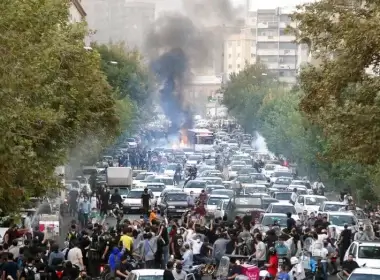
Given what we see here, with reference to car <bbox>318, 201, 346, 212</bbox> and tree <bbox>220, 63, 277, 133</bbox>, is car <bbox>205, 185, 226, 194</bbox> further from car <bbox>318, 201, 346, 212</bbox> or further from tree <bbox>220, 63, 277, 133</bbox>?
tree <bbox>220, 63, 277, 133</bbox>

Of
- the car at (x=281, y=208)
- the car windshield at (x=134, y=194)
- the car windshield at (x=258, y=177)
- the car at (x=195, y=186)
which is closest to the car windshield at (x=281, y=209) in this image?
the car at (x=281, y=208)

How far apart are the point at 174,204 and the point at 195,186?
8243mm

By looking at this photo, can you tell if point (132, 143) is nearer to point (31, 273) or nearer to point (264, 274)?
point (31, 273)

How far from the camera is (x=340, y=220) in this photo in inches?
1740

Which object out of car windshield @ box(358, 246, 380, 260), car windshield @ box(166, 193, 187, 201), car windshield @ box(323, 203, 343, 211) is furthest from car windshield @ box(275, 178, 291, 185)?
car windshield @ box(358, 246, 380, 260)

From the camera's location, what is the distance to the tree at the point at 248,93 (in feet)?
463

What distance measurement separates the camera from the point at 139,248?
1342 inches

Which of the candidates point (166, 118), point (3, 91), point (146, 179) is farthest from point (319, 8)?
point (166, 118)

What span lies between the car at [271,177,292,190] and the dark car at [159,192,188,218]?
10.6 meters

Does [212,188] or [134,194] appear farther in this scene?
[212,188]

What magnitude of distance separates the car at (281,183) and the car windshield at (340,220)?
19.7m

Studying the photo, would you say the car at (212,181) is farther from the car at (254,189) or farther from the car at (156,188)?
the car at (254,189)

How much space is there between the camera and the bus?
118 metres

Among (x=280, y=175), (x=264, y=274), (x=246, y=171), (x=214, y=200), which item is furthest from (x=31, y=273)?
(x=246, y=171)
